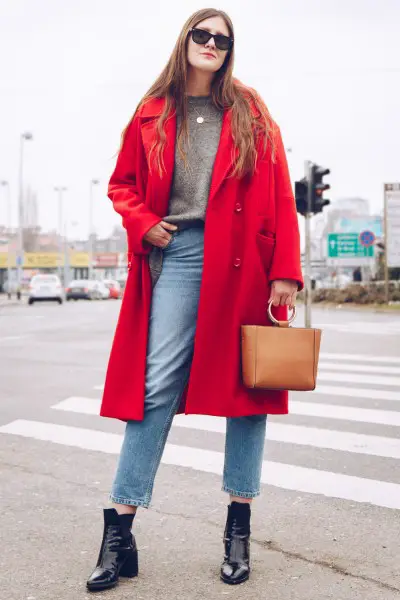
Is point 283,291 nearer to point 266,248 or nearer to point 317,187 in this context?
point 266,248

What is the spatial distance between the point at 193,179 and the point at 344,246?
40017 mm

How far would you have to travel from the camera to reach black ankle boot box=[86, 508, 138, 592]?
263cm

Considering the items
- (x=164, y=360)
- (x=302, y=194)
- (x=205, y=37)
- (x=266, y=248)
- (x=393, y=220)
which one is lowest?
(x=164, y=360)

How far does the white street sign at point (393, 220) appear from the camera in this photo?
2808cm

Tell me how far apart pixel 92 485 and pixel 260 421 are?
5.01ft

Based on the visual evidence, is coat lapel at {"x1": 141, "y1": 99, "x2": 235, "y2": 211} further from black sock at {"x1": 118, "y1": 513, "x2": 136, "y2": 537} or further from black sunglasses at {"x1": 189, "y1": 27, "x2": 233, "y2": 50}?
black sock at {"x1": 118, "y1": 513, "x2": 136, "y2": 537}

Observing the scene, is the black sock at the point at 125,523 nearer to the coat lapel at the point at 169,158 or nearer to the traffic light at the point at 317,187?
the coat lapel at the point at 169,158

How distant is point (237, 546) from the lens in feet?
9.17

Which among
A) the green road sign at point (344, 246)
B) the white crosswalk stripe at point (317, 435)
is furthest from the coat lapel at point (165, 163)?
the green road sign at point (344, 246)

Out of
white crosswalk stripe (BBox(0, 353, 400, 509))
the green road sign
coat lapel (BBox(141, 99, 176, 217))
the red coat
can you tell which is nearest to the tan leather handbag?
the red coat

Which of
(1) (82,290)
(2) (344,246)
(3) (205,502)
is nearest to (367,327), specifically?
(3) (205,502)

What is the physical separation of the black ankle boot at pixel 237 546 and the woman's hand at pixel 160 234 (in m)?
0.97

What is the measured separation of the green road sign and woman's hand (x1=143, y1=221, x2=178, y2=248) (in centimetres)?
3964

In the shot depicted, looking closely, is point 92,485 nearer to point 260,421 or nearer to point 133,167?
point 260,421
